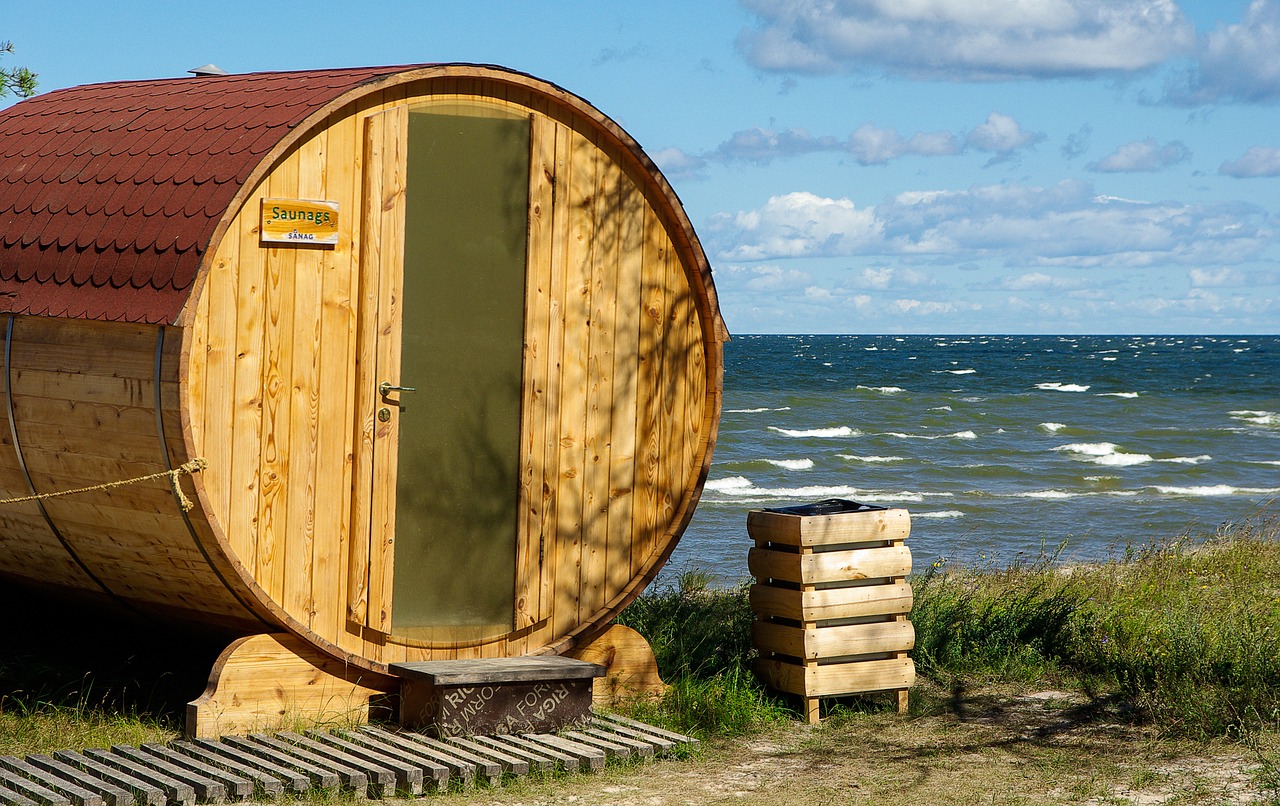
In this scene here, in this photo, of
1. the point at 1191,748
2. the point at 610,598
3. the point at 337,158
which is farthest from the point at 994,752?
the point at 337,158

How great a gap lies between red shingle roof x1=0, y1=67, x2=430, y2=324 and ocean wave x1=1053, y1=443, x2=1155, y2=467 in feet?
83.7

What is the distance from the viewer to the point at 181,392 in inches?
231

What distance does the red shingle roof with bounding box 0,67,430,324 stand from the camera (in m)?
6.07

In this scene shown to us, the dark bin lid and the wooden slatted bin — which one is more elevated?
the dark bin lid

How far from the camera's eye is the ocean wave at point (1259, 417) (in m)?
41.2

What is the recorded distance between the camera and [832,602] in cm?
734

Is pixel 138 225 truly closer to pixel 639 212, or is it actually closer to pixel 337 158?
pixel 337 158

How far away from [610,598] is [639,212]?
76.7 inches

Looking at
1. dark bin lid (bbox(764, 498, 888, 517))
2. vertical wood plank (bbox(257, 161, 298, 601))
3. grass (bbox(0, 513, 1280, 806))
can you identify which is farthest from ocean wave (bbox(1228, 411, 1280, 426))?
vertical wood plank (bbox(257, 161, 298, 601))

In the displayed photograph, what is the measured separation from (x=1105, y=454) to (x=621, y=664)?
26.2 meters

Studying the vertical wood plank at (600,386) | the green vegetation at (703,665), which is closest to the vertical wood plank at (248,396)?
the vertical wood plank at (600,386)

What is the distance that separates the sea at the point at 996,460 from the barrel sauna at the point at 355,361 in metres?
5.07

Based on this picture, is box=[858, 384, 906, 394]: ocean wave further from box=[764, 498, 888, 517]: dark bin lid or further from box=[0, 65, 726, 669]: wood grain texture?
box=[0, 65, 726, 669]: wood grain texture

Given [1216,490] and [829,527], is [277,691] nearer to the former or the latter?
[829,527]
